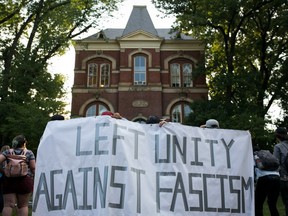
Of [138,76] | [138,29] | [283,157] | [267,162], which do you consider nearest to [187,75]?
[138,76]

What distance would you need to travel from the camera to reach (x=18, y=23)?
2319cm

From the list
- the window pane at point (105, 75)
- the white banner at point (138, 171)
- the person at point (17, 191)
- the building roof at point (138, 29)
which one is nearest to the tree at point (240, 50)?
the building roof at point (138, 29)

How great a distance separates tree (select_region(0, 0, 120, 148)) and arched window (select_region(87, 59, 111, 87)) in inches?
184

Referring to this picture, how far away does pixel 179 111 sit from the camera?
27.2 meters

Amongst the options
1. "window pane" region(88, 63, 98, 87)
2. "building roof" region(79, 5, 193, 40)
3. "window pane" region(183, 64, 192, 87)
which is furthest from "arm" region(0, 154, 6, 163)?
"building roof" region(79, 5, 193, 40)

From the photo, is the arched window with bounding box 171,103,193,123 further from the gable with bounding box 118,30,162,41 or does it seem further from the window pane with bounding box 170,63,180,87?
the gable with bounding box 118,30,162,41

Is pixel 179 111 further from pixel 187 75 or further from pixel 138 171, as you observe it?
pixel 138 171

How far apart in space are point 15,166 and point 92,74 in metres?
23.0

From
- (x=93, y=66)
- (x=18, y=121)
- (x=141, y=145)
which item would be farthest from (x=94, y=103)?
(x=141, y=145)

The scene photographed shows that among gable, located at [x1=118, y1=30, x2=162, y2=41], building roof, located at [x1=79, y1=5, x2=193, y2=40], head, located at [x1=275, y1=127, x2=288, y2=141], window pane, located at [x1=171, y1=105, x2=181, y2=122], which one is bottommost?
head, located at [x1=275, y1=127, x2=288, y2=141]

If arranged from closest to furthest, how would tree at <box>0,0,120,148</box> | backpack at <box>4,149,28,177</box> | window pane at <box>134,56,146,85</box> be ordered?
1. backpack at <box>4,149,28,177</box>
2. tree at <box>0,0,120,148</box>
3. window pane at <box>134,56,146,85</box>

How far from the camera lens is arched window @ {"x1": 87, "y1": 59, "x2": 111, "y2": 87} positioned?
28.1 meters

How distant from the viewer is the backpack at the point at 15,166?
5.57 m

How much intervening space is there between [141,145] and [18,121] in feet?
46.8
